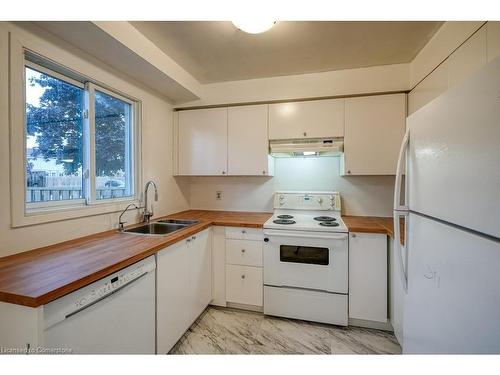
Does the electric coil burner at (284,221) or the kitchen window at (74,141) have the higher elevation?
the kitchen window at (74,141)

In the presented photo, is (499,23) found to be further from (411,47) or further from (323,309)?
(323,309)

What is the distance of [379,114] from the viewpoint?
7.00 ft

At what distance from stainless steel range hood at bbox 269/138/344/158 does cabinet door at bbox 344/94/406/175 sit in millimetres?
95

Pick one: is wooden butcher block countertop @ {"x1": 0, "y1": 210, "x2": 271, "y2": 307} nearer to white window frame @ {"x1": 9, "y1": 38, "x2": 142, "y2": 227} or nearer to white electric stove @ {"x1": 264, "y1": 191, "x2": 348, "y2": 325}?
white window frame @ {"x1": 9, "y1": 38, "x2": 142, "y2": 227}

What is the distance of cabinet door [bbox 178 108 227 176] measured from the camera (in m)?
2.52

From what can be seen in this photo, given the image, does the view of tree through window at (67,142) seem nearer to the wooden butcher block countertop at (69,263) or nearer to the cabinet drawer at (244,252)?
the wooden butcher block countertop at (69,263)

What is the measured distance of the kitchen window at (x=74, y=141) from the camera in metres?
1.36

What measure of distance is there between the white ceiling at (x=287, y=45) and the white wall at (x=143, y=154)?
1.49 ft

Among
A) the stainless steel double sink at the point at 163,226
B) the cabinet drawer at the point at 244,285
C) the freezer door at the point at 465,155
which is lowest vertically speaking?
the cabinet drawer at the point at 244,285

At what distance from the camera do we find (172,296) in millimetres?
1588

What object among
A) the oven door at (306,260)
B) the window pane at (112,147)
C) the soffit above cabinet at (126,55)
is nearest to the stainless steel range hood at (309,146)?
the oven door at (306,260)

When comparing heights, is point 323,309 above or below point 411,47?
below
